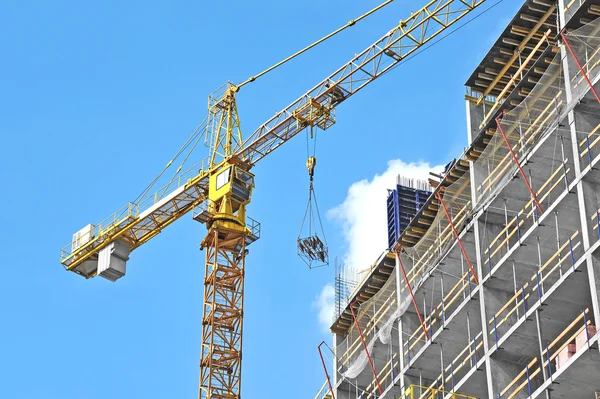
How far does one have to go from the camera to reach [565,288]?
44.5 metres

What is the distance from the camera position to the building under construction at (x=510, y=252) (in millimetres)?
44875

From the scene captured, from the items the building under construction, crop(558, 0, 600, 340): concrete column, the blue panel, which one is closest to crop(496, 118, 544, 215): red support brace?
the building under construction

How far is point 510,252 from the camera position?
159 feet

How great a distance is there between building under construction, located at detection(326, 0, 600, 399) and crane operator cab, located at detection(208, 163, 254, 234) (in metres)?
25.6

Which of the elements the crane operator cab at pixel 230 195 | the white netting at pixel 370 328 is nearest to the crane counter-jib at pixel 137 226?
the crane operator cab at pixel 230 195

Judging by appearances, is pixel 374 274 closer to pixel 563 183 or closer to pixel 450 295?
pixel 450 295

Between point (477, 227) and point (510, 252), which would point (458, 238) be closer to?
point (477, 227)

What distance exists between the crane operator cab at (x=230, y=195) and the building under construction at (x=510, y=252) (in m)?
25.6

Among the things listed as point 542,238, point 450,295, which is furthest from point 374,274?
point 542,238

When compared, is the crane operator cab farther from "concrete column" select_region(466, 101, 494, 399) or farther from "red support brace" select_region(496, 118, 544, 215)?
Result: "red support brace" select_region(496, 118, 544, 215)

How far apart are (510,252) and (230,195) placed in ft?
130

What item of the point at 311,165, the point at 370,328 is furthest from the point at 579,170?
the point at 311,165

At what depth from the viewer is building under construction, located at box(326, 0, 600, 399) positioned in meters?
44.9

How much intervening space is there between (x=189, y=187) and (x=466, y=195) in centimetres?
3590
